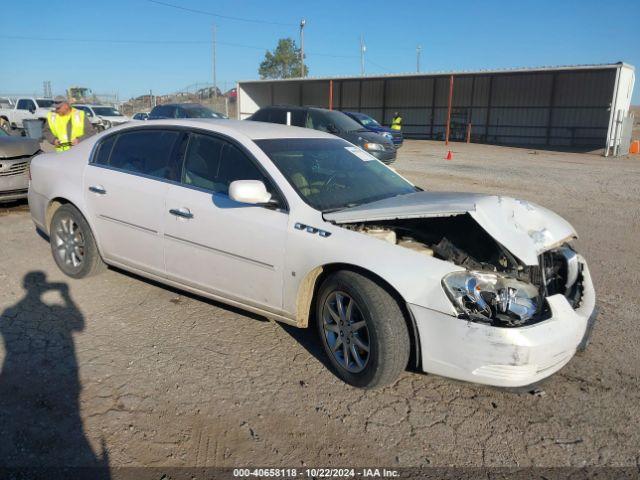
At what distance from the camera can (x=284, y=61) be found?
7281 centimetres

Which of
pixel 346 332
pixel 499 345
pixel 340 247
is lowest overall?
pixel 346 332

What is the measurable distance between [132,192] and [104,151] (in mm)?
783

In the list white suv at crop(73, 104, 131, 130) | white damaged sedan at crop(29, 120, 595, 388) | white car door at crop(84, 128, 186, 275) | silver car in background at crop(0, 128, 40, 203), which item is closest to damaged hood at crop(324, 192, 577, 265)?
white damaged sedan at crop(29, 120, 595, 388)

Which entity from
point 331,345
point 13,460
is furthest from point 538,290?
point 13,460

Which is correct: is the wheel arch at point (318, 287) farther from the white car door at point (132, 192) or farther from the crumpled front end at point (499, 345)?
the white car door at point (132, 192)

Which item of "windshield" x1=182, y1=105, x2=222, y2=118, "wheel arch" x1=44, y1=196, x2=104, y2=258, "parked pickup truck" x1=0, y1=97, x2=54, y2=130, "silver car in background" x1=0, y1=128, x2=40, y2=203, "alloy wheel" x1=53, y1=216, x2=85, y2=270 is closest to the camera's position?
"wheel arch" x1=44, y1=196, x2=104, y2=258

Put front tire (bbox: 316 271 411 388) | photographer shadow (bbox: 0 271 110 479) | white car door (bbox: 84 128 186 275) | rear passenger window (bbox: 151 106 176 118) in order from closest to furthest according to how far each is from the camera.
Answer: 1. photographer shadow (bbox: 0 271 110 479)
2. front tire (bbox: 316 271 411 388)
3. white car door (bbox: 84 128 186 275)
4. rear passenger window (bbox: 151 106 176 118)

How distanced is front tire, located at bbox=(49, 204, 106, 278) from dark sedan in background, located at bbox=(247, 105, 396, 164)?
947 cm

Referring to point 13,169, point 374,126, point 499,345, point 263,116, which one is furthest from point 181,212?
point 374,126

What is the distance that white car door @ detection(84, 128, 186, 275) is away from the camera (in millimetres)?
4246

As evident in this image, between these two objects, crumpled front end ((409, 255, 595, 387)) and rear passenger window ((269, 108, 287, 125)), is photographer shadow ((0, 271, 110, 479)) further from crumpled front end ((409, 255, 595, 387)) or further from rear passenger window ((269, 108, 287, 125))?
rear passenger window ((269, 108, 287, 125))

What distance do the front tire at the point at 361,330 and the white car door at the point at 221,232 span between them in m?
0.39

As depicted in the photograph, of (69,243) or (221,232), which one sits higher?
(221,232)

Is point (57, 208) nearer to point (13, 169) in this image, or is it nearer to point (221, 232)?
point (221, 232)
